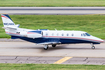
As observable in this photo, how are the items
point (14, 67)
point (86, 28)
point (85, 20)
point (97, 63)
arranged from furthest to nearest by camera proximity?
point (85, 20) < point (86, 28) < point (97, 63) < point (14, 67)

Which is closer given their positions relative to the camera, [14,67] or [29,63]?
[14,67]

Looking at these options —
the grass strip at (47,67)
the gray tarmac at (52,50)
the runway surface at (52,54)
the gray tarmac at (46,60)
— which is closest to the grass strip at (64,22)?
the gray tarmac at (52,50)

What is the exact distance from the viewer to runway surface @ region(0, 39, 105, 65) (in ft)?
82.8

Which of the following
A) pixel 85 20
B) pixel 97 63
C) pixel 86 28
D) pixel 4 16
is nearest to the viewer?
pixel 97 63

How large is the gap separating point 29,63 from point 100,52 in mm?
10268

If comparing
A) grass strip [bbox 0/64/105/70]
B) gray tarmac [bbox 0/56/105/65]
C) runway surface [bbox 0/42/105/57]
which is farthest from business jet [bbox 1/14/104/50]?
grass strip [bbox 0/64/105/70]

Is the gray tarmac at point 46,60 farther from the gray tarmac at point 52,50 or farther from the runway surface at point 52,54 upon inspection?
the gray tarmac at point 52,50

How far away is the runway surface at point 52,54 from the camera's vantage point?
25.2m

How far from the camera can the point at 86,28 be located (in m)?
46.9

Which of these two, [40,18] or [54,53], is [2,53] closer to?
[54,53]

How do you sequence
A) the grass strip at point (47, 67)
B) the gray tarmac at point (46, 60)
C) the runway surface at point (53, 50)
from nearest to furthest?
the grass strip at point (47, 67), the gray tarmac at point (46, 60), the runway surface at point (53, 50)

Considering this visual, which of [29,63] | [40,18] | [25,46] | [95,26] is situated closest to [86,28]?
[95,26]

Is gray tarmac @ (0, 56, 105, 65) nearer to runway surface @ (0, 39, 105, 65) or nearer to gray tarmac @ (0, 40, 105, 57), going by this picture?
runway surface @ (0, 39, 105, 65)

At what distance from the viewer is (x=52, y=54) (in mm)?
28578
